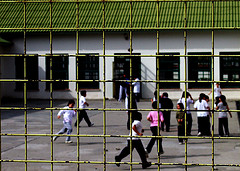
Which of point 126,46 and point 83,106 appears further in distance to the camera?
point 126,46

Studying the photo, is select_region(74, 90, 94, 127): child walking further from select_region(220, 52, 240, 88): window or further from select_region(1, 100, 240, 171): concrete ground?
select_region(220, 52, 240, 88): window

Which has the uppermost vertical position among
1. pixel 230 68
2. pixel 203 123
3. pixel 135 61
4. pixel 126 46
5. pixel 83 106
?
pixel 126 46

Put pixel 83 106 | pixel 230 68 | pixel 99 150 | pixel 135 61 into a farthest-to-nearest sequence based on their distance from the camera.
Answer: pixel 135 61, pixel 230 68, pixel 83 106, pixel 99 150

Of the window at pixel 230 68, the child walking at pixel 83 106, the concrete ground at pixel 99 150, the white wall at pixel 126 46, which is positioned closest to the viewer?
the concrete ground at pixel 99 150

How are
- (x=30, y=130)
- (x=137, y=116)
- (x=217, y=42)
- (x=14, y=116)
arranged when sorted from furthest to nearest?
(x=217, y=42) → (x=14, y=116) → (x=30, y=130) → (x=137, y=116)

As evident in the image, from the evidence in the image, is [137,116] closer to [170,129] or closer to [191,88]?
[170,129]

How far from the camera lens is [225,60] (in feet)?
103

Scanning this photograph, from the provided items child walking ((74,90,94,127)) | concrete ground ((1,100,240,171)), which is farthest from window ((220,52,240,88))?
child walking ((74,90,94,127))

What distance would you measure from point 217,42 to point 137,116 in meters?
20.9

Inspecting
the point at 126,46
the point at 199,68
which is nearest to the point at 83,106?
the point at 126,46

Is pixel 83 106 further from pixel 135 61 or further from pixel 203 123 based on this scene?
pixel 135 61

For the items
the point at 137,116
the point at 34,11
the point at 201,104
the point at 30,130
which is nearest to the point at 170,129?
the point at 201,104

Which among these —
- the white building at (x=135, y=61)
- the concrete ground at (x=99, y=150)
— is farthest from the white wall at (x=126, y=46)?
the concrete ground at (x=99, y=150)

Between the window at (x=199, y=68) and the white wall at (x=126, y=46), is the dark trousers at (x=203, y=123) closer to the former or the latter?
the white wall at (x=126, y=46)
